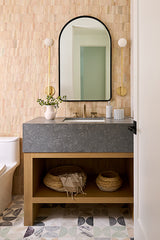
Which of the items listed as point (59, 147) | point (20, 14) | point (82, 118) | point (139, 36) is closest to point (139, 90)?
point (139, 36)

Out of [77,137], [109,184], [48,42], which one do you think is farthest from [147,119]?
[48,42]

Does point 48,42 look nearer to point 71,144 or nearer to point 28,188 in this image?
point 71,144

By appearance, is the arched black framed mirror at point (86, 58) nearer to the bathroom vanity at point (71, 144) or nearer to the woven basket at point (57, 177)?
the bathroom vanity at point (71, 144)

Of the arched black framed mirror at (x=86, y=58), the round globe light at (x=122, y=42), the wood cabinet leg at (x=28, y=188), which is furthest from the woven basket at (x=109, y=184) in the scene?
the round globe light at (x=122, y=42)

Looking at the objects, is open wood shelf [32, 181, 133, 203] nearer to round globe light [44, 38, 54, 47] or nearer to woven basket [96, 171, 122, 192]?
woven basket [96, 171, 122, 192]

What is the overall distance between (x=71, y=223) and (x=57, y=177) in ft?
1.32

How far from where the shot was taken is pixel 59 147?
192 centimetres

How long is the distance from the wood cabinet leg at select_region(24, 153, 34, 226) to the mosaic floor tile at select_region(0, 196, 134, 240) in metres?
0.07

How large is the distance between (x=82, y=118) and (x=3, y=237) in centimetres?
126

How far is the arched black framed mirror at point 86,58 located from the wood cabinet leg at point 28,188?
0.90 meters

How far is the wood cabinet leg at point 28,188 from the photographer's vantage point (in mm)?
1930

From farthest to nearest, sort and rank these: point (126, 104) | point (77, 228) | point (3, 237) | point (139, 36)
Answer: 1. point (126, 104)
2. point (77, 228)
3. point (3, 237)
4. point (139, 36)

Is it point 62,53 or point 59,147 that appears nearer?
point 59,147

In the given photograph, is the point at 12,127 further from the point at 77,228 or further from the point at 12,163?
the point at 77,228
